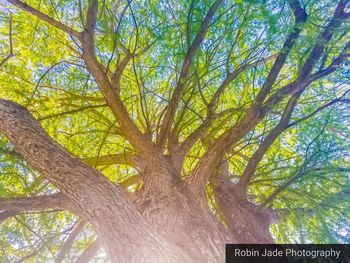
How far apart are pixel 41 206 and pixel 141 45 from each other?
5.84 ft

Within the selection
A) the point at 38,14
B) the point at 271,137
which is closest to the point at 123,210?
the point at 271,137

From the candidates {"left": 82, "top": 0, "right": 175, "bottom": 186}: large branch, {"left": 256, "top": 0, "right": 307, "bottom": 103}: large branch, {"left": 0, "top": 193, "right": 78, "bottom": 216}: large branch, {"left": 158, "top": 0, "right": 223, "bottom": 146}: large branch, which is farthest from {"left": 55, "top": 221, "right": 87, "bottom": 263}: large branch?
{"left": 256, "top": 0, "right": 307, "bottom": 103}: large branch

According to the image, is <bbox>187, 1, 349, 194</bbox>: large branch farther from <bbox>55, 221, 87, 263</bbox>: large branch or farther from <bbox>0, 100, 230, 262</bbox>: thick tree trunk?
<bbox>55, 221, 87, 263</bbox>: large branch

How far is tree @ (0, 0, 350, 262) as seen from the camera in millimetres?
1740

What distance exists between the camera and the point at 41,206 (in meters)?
2.12

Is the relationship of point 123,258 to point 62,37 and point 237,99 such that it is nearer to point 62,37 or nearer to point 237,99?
point 237,99

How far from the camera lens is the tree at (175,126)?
5.71ft

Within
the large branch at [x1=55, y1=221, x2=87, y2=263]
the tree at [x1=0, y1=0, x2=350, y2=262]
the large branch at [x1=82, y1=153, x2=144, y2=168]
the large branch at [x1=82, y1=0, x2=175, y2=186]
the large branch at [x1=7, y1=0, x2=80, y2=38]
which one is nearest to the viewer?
the tree at [x1=0, y1=0, x2=350, y2=262]

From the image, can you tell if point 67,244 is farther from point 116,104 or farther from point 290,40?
point 290,40

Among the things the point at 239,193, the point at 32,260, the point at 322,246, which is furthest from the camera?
the point at 32,260

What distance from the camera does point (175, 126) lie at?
8.79 ft

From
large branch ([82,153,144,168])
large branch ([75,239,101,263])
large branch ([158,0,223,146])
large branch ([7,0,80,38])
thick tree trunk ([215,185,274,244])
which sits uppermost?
large branch ([7,0,80,38])

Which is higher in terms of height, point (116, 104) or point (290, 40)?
point (290, 40)

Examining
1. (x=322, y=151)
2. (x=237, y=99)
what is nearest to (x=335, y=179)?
(x=322, y=151)
